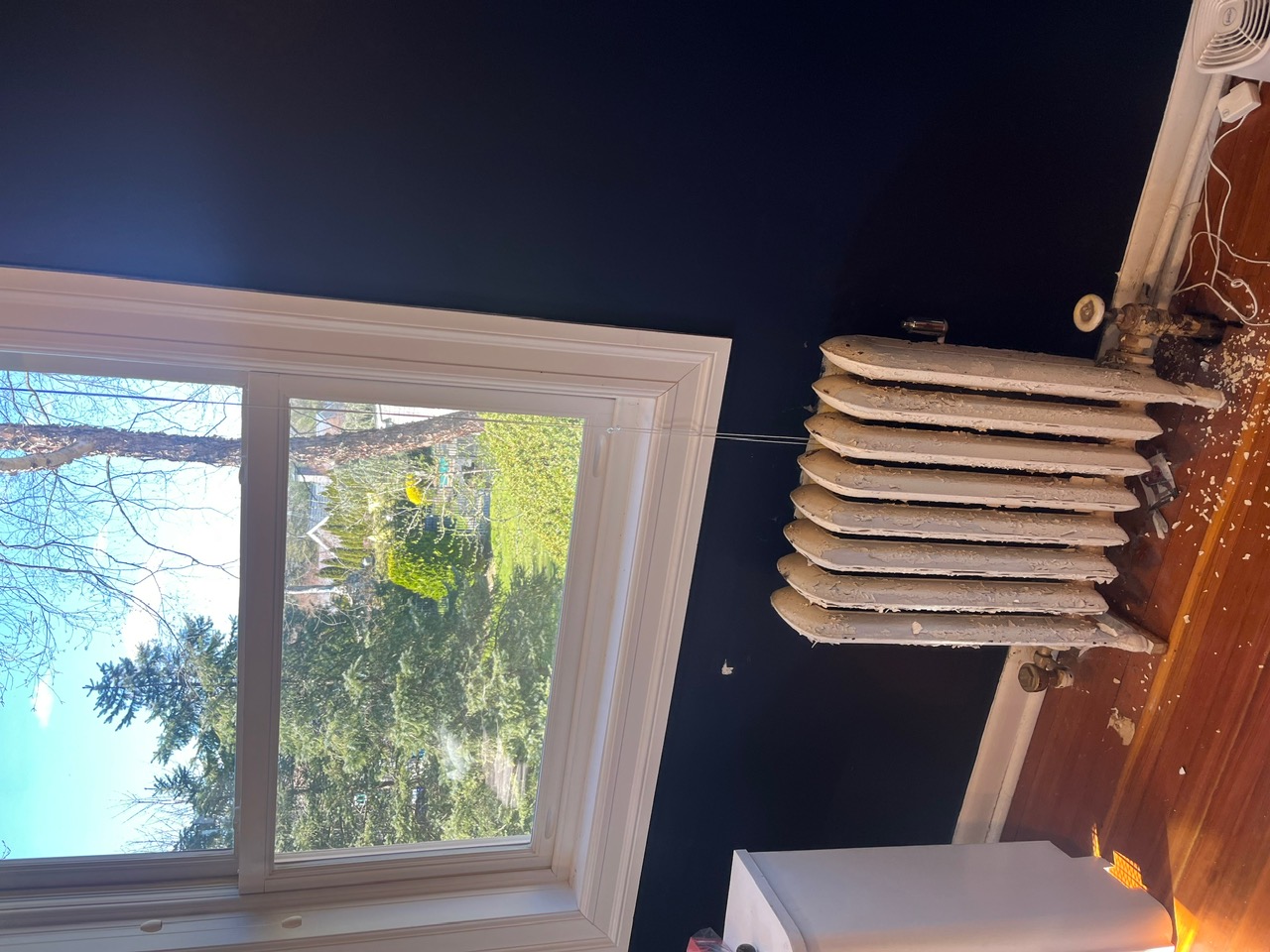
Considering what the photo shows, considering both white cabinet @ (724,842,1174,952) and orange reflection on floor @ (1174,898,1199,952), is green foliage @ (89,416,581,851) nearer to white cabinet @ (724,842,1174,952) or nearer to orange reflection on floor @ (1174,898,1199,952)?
white cabinet @ (724,842,1174,952)

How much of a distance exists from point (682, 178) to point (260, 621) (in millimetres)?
922

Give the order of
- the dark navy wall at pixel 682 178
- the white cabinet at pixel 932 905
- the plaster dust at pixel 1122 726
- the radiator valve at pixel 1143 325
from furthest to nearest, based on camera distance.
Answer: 1. the plaster dust at pixel 1122 726
2. the radiator valve at pixel 1143 325
3. the white cabinet at pixel 932 905
4. the dark navy wall at pixel 682 178

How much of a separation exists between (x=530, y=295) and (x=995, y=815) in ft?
4.50

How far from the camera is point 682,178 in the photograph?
1189 mm

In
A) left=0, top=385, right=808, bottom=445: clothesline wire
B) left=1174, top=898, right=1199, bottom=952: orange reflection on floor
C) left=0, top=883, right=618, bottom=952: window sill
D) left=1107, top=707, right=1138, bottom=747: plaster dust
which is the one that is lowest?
left=0, top=883, right=618, bottom=952: window sill

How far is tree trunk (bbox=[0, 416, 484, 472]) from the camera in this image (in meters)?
1.20

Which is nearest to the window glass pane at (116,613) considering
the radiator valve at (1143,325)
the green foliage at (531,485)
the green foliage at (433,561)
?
the green foliage at (433,561)

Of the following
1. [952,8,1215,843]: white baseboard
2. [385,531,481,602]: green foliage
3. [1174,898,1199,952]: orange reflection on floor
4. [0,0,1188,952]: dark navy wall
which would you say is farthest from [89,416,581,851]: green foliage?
[1174,898,1199,952]: orange reflection on floor

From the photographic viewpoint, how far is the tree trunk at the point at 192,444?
1.20m

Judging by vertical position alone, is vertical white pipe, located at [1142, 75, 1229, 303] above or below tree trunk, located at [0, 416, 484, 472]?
above

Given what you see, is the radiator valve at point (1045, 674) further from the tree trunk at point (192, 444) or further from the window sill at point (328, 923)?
the tree trunk at point (192, 444)

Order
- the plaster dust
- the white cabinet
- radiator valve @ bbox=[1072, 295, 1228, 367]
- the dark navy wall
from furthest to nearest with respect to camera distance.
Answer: the plaster dust
radiator valve @ bbox=[1072, 295, 1228, 367]
the white cabinet
the dark navy wall

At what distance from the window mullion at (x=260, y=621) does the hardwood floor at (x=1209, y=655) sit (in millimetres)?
1379

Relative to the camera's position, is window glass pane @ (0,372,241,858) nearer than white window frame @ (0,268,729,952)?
No
